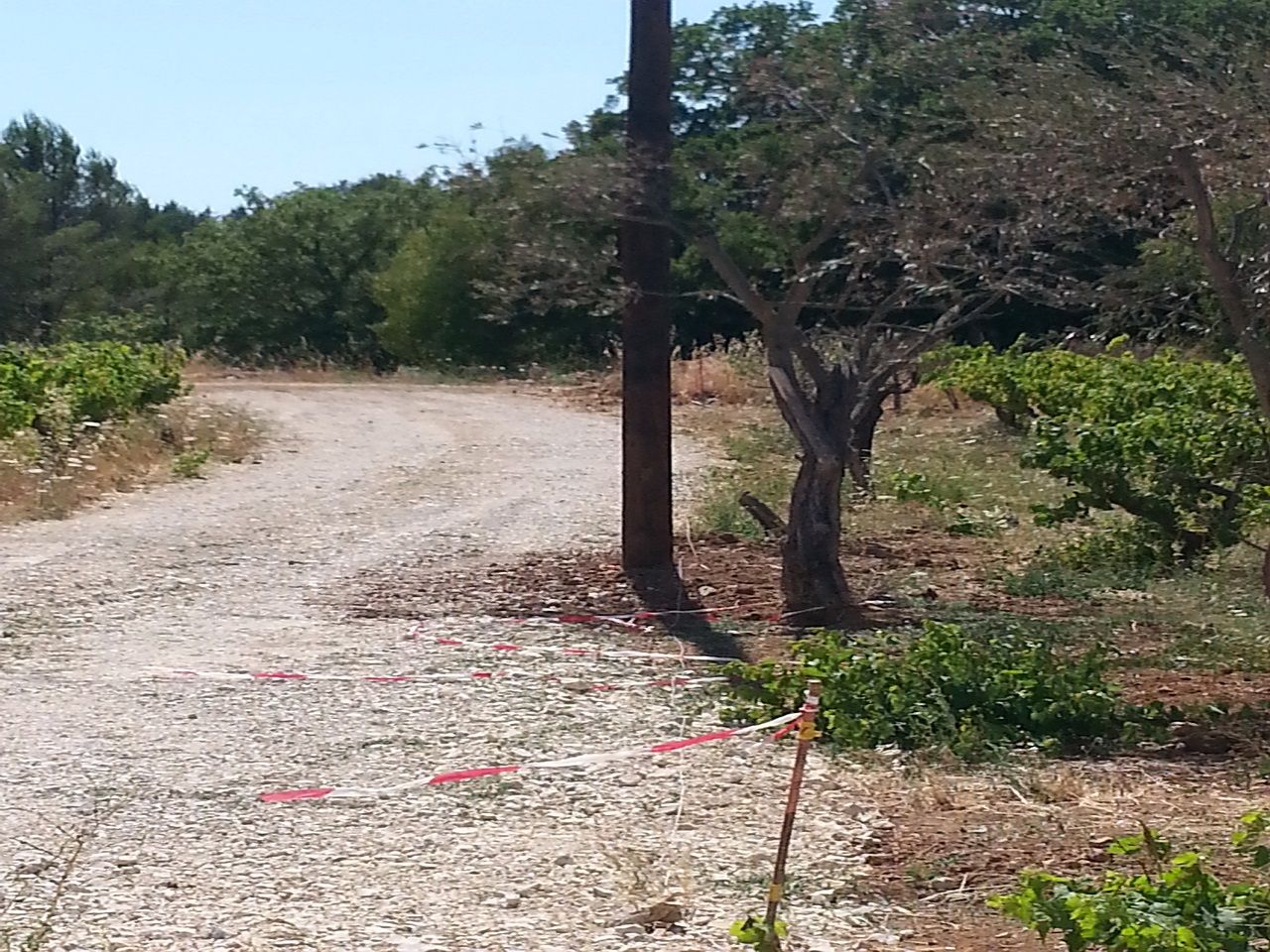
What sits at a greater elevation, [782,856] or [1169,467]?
[1169,467]

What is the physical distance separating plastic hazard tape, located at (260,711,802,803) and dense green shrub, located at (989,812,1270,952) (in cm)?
202

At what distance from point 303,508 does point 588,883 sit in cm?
991

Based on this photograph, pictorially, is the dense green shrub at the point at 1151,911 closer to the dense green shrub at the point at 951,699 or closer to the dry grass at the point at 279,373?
the dense green shrub at the point at 951,699

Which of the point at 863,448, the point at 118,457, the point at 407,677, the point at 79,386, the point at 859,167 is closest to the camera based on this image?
the point at 407,677

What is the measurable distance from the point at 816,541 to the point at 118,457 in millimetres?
8976

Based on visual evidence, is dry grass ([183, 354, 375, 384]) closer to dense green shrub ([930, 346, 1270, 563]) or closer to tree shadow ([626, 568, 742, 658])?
tree shadow ([626, 568, 742, 658])

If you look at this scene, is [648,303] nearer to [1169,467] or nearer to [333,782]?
[1169,467]

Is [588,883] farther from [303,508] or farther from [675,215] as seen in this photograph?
[303,508]

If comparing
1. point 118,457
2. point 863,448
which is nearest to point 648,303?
point 863,448

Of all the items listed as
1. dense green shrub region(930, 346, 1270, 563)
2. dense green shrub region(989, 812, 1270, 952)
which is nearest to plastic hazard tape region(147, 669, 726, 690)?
dense green shrub region(930, 346, 1270, 563)

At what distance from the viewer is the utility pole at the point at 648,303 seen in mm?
9453

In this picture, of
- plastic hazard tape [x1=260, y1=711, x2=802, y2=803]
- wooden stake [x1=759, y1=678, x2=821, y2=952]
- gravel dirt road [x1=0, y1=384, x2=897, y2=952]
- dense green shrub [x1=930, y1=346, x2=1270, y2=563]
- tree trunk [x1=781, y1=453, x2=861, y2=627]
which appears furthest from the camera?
dense green shrub [x1=930, y1=346, x2=1270, y2=563]

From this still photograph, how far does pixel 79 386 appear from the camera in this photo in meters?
17.8

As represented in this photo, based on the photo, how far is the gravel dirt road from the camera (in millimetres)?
4480
